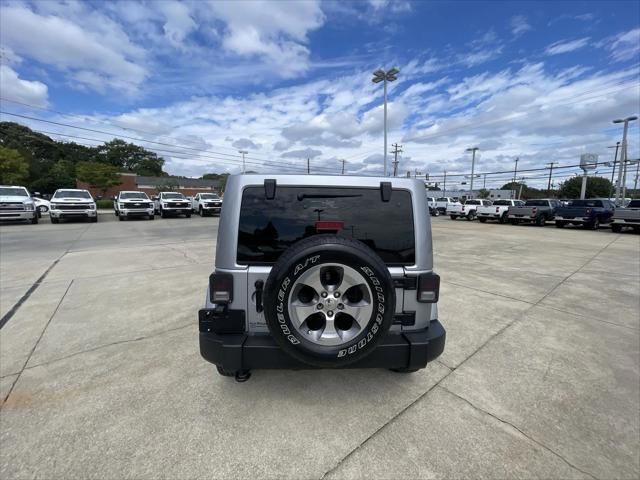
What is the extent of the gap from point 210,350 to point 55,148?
106m

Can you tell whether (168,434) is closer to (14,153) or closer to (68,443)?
(68,443)

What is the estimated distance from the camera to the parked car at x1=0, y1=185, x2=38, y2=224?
47.3 ft

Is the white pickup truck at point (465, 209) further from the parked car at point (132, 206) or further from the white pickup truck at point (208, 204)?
the parked car at point (132, 206)

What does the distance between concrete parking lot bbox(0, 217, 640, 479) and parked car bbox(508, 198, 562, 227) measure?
18.4 meters

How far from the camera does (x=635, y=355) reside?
3.27 m

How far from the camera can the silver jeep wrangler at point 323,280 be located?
6.64 feet

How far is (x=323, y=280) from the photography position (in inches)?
81.4

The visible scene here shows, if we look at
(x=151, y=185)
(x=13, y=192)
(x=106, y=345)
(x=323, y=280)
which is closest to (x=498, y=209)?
(x=323, y=280)

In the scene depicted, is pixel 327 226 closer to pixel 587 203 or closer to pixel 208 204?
pixel 208 204

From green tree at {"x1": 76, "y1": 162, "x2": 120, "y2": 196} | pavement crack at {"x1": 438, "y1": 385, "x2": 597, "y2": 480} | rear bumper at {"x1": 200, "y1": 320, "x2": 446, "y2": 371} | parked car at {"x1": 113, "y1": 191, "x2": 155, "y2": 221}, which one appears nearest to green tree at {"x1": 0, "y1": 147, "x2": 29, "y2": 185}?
green tree at {"x1": 76, "y1": 162, "x2": 120, "y2": 196}

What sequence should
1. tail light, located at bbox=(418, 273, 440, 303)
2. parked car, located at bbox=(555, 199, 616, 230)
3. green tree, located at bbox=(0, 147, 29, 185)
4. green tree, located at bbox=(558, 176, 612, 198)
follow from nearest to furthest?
tail light, located at bbox=(418, 273, 440, 303) < parked car, located at bbox=(555, 199, 616, 230) < green tree, located at bbox=(0, 147, 29, 185) < green tree, located at bbox=(558, 176, 612, 198)

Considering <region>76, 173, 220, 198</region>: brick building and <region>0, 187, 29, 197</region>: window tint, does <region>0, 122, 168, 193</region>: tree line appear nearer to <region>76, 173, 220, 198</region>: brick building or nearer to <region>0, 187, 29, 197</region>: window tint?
<region>76, 173, 220, 198</region>: brick building

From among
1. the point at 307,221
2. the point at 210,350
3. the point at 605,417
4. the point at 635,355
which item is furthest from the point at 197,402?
the point at 635,355

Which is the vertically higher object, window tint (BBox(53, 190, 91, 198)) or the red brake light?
window tint (BBox(53, 190, 91, 198))
